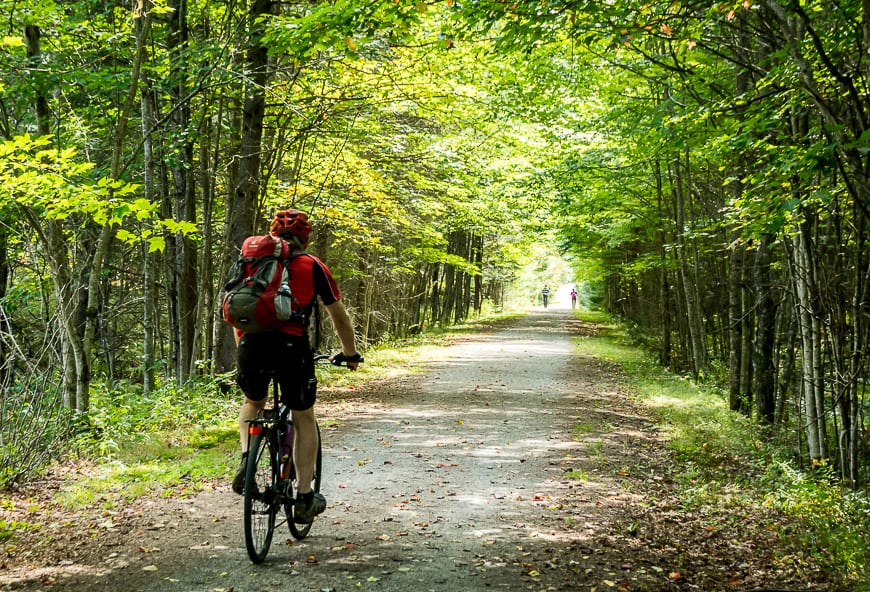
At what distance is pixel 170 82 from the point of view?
9281 mm

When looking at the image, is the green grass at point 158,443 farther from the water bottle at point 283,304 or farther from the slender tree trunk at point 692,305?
the slender tree trunk at point 692,305

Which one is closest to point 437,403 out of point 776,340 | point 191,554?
point 776,340

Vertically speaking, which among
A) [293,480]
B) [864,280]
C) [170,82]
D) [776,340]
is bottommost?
[293,480]

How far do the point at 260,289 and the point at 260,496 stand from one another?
4.41 feet

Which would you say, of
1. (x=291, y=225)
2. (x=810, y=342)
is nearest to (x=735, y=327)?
(x=810, y=342)

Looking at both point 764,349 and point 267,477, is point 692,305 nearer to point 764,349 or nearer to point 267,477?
point 764,349

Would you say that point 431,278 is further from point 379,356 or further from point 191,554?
point 191,554

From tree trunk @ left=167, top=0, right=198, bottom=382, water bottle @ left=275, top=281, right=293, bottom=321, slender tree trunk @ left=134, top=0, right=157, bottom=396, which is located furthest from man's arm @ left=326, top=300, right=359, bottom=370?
tree trunk @ left=167, top=0, right=198, bottom=382

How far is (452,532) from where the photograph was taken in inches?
206

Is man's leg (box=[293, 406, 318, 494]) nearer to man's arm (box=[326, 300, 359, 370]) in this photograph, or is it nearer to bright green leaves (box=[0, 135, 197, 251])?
man's arm (box=[326, 300, 359, 370])

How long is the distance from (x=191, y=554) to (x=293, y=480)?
2.66ft

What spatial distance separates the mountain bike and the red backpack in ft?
1.45

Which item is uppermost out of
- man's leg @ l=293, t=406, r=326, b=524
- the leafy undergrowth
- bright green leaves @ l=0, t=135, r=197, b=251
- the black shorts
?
bright green leaves @ l=0, t=135, r=197, b=251

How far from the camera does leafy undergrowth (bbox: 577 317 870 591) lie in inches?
192
